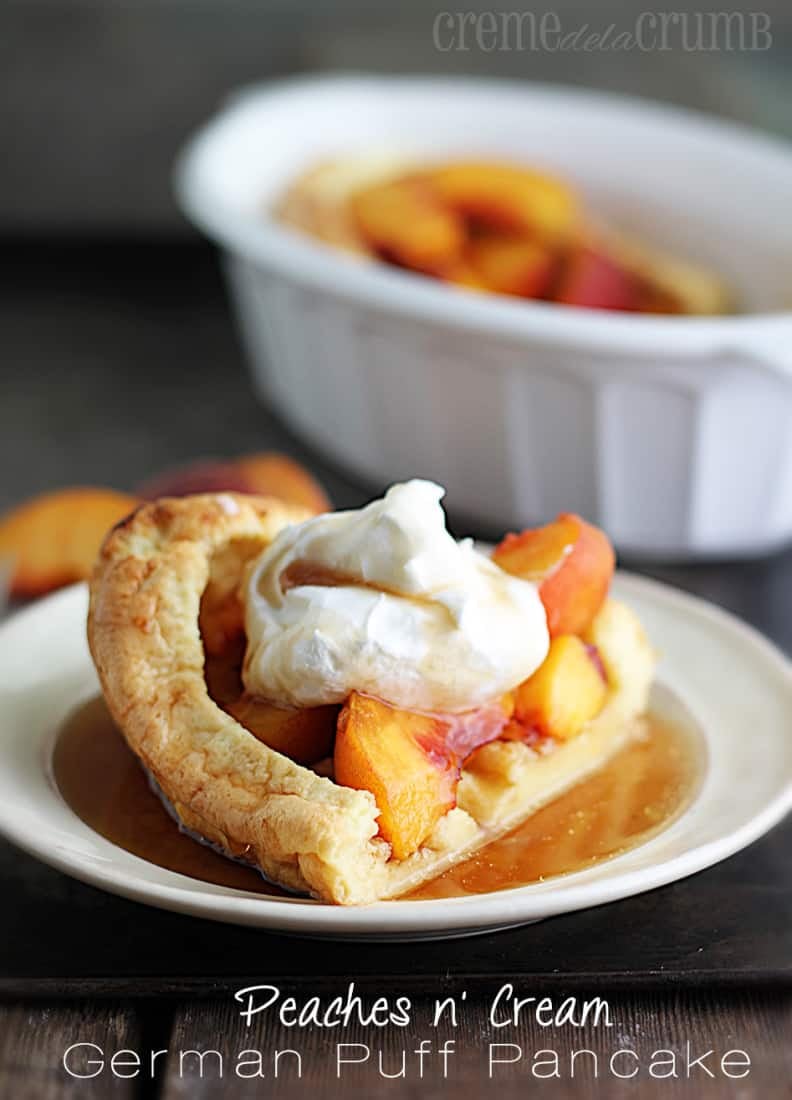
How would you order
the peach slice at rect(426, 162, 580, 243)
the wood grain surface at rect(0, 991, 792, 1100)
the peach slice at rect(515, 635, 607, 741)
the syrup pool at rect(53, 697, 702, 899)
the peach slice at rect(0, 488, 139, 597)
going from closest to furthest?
the wood grain surface at rect(0, 991, 792, 1100) < the syrup pool at rect(53, 697, 702, 899) < the peach slice at rect(515, 635, 607, 741) < the peach slice at rect(0, 488, 139, 597) < the peach slice at rect(426, 162, 580, 243)

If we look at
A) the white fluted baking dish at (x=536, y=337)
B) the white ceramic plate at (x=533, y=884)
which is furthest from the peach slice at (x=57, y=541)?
the white fluted baking dish at (x=536, y=337)

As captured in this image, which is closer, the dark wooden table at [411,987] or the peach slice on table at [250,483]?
the dark wooden table at [411,987]

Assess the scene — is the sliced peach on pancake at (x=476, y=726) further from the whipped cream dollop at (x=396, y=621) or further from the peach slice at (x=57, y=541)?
the peach slice at (x=57, y=541)

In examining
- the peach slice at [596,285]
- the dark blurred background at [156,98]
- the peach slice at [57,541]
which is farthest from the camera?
the dark blurred background at [156,98]

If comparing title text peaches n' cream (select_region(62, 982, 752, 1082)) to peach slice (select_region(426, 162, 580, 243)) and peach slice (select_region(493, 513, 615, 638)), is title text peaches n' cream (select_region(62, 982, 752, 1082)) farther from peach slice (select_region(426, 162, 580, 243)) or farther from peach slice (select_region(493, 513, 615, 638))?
peach slice (select_region(426, 162, 580, 243))

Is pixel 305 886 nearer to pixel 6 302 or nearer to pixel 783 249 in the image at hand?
pixel 783 249

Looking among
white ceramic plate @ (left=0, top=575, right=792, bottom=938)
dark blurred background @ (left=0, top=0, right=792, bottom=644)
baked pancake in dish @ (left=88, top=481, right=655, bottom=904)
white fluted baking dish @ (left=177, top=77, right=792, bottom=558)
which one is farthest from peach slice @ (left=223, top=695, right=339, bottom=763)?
dark blurred background @ (left=0, top=0, right=792, bottom=644)
